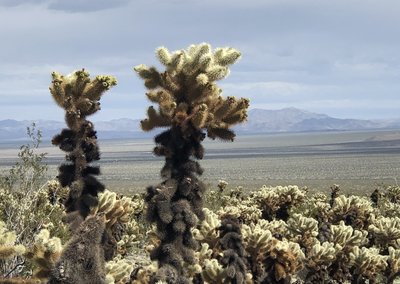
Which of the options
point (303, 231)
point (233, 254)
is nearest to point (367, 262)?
point (303, 231)

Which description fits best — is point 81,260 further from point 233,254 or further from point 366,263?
point 366,263

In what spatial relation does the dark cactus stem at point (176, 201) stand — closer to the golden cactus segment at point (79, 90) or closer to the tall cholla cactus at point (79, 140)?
the tall cholla cactus at point (79, 140)

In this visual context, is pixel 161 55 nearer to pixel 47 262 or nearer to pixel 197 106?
pixel 197 106

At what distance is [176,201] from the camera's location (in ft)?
25.9

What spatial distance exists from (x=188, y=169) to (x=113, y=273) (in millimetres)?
1764

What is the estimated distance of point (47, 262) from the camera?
5.96 m

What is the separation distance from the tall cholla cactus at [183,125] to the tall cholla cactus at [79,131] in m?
1.38

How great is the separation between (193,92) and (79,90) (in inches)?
87.8

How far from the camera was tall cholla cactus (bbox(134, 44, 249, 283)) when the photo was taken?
778 cm

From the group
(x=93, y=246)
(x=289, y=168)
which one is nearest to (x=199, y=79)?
(x=93, y=246)

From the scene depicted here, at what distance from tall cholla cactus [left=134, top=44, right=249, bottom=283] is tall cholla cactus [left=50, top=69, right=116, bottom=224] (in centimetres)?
138

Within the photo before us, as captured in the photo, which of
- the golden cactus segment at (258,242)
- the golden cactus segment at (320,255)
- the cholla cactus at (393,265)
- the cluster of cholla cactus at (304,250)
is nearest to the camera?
the cluster of cholla cactus at (304,250)

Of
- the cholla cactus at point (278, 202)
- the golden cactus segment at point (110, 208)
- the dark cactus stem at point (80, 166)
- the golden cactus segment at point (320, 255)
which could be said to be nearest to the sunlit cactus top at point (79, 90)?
the dark cactus stem at point (80, 166)

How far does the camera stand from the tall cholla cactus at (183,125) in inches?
306
